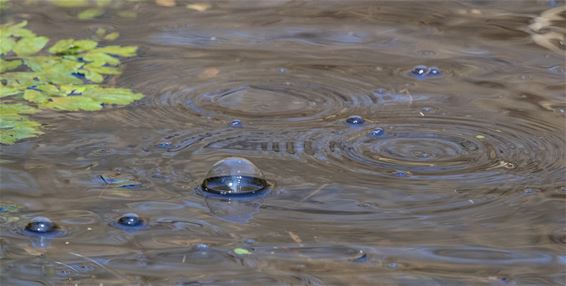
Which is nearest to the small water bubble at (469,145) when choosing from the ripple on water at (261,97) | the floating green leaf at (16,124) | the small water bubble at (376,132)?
the small water bubble at (376,132)

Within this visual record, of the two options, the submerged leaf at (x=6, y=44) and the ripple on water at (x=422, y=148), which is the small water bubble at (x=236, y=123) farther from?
the submerged leaf at (x=6, y=44)

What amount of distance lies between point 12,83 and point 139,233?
45.8 inches

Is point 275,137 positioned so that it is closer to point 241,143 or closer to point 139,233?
point 241,143

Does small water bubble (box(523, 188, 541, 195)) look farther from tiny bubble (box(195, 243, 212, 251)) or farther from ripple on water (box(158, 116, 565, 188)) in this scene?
tiny bubble (box(195, 243, 212, 251))

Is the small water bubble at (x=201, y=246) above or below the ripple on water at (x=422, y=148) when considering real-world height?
below

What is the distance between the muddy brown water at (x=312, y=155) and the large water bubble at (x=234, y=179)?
1.7 inches

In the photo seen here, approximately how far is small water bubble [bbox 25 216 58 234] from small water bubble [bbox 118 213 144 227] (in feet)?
0.52

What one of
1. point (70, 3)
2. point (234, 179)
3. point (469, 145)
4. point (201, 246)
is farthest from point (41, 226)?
point (70, 3)

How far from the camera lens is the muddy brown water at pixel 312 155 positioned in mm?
2057

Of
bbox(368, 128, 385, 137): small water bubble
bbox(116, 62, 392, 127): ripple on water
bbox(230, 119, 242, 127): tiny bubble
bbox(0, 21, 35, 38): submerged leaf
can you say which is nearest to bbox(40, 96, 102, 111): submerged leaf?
bbox(116, 62, 392, 127): ripple on water

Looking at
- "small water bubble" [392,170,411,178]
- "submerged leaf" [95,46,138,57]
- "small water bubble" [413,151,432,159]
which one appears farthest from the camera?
"submerged leaf" [95,46,138,57]

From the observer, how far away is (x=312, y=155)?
103 inches

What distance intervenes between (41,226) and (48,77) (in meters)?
1.10

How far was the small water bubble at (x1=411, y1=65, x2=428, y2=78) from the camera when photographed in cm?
322
